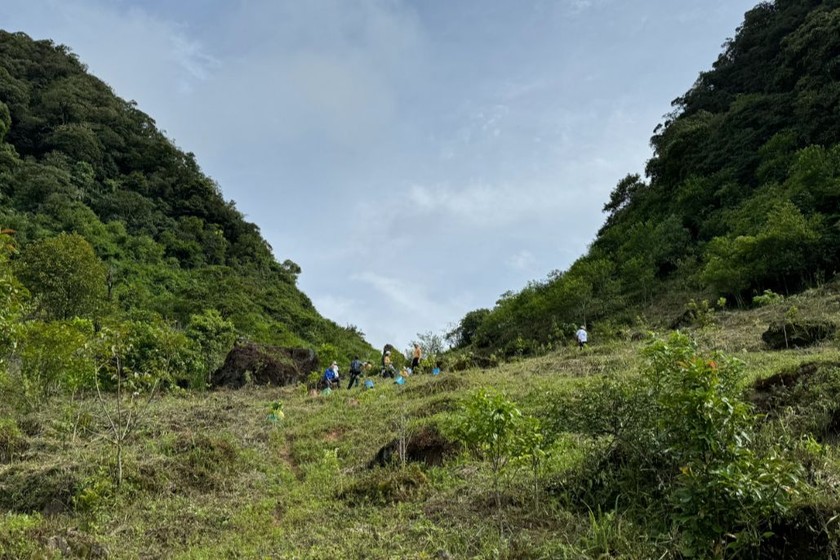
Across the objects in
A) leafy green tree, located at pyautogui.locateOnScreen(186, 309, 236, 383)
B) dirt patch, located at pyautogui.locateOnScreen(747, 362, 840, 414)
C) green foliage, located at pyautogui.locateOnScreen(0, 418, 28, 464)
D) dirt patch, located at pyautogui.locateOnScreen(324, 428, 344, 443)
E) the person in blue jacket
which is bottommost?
dirt patch, located at pyautogui.locateOnScreen(324, 428, 344, 443)

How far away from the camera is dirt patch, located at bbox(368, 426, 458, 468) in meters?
9.85

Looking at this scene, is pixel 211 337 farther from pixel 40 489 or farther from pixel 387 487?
pixel 387 487

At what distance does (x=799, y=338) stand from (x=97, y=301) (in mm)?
28448

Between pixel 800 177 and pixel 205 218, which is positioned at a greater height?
pixel 205 218

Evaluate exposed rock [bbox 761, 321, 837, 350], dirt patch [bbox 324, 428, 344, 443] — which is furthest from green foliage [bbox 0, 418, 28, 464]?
exposed rock [bbox 761, 321, 837, 350]

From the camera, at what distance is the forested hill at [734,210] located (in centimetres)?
2609

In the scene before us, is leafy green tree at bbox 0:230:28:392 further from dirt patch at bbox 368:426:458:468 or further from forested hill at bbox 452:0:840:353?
forested hill at bbox 452:0:840:353

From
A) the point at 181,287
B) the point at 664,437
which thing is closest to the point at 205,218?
the point at 181,287

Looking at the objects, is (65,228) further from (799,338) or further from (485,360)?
(799,338)

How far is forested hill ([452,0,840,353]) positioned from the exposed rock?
1094 cm

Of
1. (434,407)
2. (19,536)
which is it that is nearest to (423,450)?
(434,407)

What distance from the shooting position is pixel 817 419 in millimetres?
7090

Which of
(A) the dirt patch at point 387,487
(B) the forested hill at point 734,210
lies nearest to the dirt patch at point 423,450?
(A) the dirt patch at point 387,487

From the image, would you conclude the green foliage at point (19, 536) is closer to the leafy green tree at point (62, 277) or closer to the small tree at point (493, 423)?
the small tree at point (493, 423)
